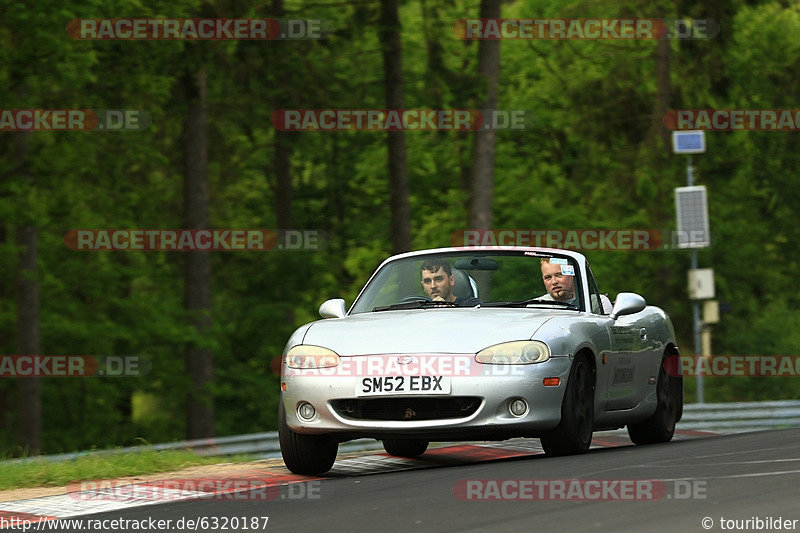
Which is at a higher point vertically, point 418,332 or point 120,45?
point 120,45

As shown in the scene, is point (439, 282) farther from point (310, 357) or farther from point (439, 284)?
point (310, 357)

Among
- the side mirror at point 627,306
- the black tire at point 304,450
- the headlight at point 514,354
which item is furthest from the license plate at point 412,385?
the side mirror at point 627,306

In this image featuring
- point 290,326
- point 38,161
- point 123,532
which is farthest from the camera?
point 290,326

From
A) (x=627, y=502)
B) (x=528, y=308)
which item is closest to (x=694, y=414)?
(x=528, y=308)

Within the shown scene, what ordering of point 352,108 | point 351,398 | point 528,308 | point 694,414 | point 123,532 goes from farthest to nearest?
1. point 352,108
2. point 694,414
3. point 528,308
4. point 351,398
5. point 123,532

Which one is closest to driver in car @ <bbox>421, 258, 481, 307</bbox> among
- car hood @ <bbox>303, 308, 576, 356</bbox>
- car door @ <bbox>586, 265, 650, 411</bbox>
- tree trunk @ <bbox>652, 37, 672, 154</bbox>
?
car hood @ <bbox>303, 308, 576, 356</bbox>

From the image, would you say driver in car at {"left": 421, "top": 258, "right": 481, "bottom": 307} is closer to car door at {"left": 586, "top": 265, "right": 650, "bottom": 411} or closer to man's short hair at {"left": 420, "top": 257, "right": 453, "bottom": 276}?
man's short hair at {"left": 420, "top": 257, "right": 453, "bottom": 276}

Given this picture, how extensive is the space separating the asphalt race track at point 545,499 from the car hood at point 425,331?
0.80 meters

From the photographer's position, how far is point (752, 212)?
148 ft

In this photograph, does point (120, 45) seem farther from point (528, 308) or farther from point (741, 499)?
point (741, 499)

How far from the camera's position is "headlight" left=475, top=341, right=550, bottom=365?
9.09 m

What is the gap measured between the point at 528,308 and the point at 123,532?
13.7ft

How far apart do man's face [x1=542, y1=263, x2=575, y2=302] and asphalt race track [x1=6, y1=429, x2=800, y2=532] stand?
1.41m

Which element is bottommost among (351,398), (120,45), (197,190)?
(351,398)
